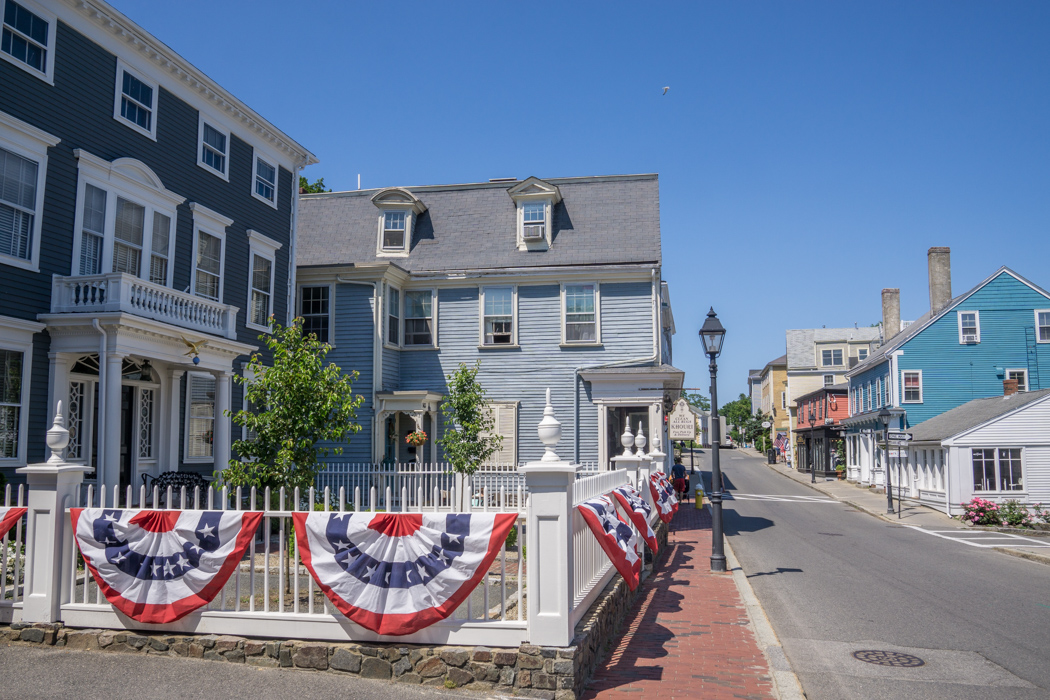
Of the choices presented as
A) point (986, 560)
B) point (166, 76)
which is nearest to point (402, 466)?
point (166, 76)

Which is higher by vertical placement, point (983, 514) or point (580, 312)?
point (580, 312)

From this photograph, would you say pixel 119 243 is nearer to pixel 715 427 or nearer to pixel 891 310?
pixel 715 427

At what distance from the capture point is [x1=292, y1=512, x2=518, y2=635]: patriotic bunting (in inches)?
261

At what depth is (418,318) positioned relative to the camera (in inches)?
982

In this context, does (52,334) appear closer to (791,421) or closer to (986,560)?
(986,560)

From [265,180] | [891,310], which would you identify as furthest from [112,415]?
[891,310]

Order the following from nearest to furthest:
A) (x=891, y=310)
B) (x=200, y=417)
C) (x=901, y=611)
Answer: (x=901, y=611)
(x=200, y=417)
(x=891, y=310)

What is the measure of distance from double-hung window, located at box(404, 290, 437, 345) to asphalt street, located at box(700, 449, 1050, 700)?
35.9 ft

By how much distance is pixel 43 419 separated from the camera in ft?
46.0

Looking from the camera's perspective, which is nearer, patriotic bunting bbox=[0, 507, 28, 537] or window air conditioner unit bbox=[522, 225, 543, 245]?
patriotic bunting bbox=[0, 507, 28, 537]

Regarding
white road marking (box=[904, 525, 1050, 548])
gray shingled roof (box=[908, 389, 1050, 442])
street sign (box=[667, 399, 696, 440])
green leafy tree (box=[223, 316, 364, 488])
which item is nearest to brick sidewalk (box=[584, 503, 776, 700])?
green leafy tree (box=[223, 316, 364, 488])

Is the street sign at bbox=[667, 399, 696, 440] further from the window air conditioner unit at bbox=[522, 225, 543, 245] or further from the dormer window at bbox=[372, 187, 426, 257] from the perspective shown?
the dormer window at bbox=[372, 187, 426, 257]

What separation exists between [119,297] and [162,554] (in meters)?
8.26

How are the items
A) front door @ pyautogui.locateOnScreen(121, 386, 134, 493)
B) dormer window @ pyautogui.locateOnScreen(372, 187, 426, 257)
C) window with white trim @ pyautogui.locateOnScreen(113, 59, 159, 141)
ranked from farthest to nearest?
dormer window @ pyautogui.locateOnScreen(372, 187, 426, 257), front door @ pyautogui.locateOnScreen(121, 386, 134, 493), window with white trim @ pyautogui.locateOnScreen(113, 59, 159, 141)
